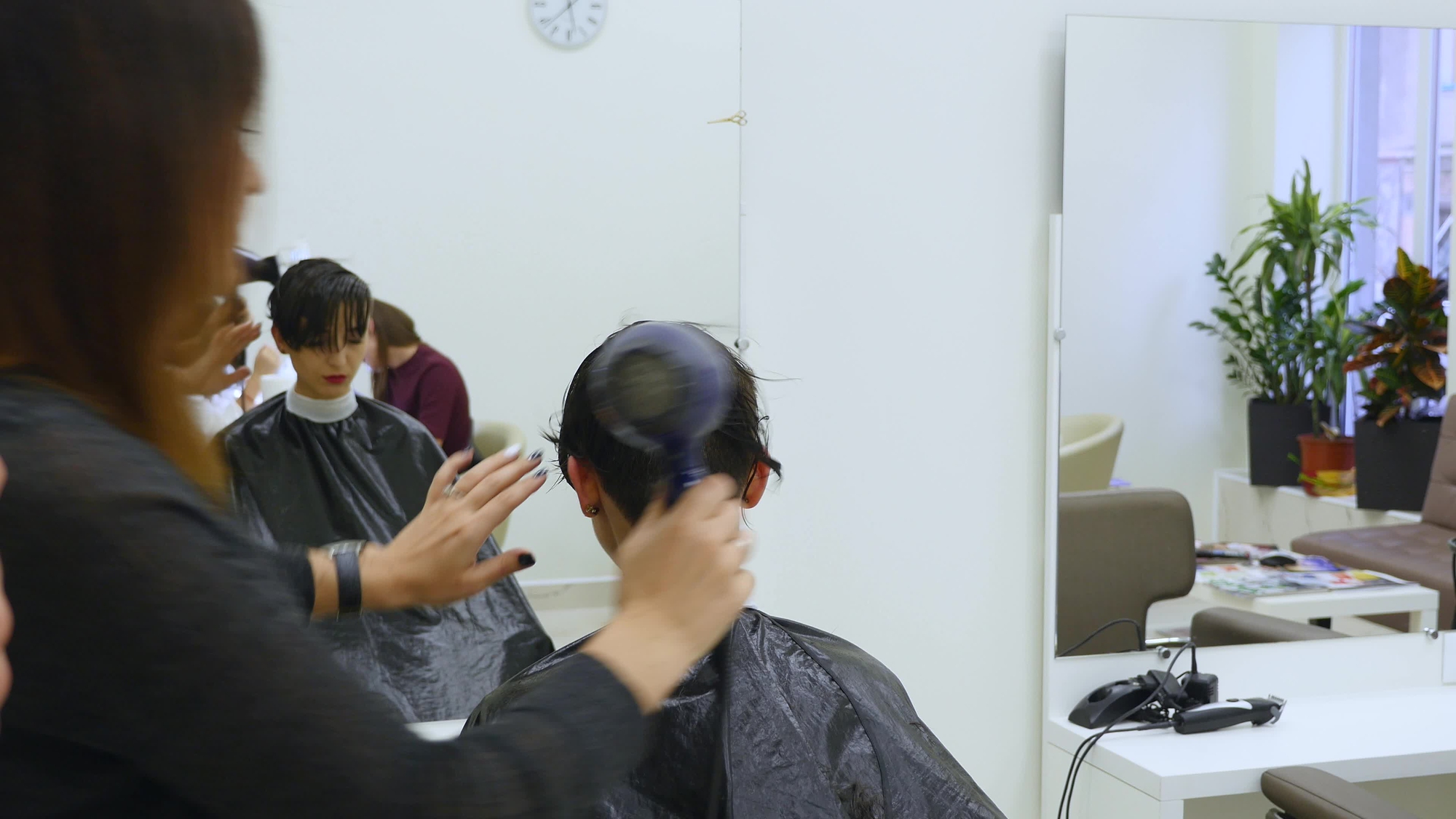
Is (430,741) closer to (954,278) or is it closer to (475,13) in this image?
(475,13)

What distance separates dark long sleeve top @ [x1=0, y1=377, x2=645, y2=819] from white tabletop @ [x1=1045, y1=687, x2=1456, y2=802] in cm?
171

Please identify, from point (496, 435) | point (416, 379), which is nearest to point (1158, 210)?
point (496, 435)

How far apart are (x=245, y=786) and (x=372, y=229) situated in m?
1.48

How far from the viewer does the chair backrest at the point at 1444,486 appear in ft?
8.14

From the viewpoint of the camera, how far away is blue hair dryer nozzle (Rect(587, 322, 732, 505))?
82 cm

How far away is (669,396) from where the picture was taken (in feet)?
2.72

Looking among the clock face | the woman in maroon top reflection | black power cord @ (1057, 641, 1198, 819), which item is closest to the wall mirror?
black power cord @ (1057, 641, 1198, 819)

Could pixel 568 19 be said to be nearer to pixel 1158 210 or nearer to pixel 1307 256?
pixel 1158 210

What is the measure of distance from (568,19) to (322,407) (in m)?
0.79

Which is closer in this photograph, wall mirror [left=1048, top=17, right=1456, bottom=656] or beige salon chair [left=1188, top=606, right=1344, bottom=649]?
wall mirror [left=1048, top=17, right=1456, bottom=656]

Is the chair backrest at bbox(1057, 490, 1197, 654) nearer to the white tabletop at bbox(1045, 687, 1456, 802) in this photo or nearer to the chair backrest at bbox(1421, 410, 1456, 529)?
the white tabletop at bbox(1045, 687, 1456, 802)

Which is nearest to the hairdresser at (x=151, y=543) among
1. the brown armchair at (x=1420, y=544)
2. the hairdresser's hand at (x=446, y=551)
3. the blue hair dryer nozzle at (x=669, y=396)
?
the blue hair dryer nozzle at (x=669, y=396)

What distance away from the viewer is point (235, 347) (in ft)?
6.00

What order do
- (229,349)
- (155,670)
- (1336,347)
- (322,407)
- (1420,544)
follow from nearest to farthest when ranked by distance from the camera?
(155,670), (229,349), (322,407), (1336,347), (1420,544)
